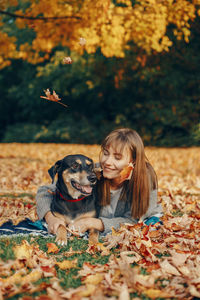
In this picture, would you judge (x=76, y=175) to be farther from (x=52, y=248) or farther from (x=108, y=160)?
(x=52, y=248)

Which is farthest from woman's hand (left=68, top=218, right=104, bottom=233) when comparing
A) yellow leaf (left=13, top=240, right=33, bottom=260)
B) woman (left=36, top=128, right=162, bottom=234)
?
yellow leaf (left=13, top=240, right=33, bottom=260)

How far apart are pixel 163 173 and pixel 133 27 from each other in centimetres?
333

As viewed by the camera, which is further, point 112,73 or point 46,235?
point 112,73

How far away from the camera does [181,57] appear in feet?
45.3

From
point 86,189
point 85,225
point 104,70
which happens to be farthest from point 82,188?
point 104,70

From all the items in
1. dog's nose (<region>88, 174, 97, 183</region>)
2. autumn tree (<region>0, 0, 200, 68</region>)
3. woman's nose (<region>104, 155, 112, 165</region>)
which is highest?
autumn tree (<region>0, 0, 200, 68</region>)

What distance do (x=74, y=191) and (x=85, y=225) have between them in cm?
35

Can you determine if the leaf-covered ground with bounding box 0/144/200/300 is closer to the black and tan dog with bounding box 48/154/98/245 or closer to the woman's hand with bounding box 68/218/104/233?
the woman's hand with bounding box 68/218/104/233

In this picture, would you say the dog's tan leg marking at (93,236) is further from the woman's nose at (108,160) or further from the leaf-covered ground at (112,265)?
the woman's nose at (108,160)

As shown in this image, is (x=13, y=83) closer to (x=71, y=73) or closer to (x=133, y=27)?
(x=71, y=73)

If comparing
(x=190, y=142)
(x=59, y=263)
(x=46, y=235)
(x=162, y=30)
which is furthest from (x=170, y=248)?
(x=190, y=142)

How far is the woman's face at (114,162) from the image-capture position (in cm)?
369

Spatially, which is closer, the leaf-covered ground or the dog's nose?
the leaf-covered ground

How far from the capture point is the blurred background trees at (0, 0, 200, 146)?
7703mm
